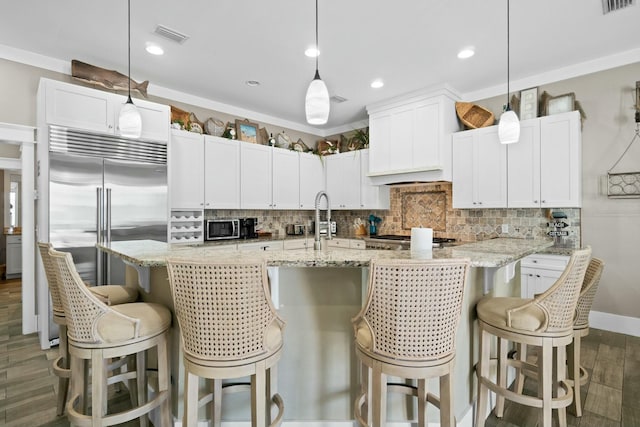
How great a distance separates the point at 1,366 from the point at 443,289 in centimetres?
351

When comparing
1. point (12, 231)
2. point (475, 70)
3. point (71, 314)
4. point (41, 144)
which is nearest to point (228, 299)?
point (71, 314)

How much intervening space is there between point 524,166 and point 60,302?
14.2ft

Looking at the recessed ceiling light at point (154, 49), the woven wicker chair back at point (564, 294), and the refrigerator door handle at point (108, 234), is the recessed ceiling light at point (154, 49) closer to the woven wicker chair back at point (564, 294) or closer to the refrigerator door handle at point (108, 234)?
the refrigerator door handle at point (108, 234)

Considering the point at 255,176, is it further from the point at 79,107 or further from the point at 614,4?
the point at 614,4

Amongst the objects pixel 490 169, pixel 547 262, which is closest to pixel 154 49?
pixel 490 169

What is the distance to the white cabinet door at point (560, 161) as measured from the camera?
11.3 feet

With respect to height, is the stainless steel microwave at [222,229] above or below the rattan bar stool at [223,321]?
above

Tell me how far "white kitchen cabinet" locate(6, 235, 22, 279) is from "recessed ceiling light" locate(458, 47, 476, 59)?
8032 mm

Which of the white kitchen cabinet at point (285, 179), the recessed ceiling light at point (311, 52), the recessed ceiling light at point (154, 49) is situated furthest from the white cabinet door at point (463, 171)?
the recessed ceiling light at point (154, 49)

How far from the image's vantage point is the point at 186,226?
13.8 ft

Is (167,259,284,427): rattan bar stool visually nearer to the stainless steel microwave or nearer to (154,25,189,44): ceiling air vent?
(154,25,189,44): ceiling air vent

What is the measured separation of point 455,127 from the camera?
4363mm

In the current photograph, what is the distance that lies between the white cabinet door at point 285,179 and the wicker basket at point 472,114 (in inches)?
96.3

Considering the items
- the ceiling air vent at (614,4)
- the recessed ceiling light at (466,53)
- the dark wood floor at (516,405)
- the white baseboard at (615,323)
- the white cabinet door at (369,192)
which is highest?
the ceiling air vent at (614,4)
